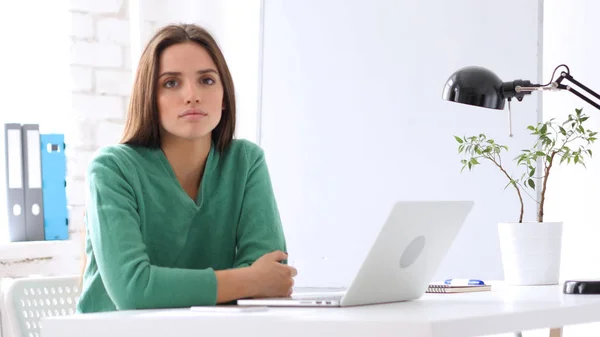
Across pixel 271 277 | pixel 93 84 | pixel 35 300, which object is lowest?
pixel 35 300

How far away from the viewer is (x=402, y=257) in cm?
137

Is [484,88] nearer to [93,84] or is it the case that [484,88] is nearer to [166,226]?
[166,226]

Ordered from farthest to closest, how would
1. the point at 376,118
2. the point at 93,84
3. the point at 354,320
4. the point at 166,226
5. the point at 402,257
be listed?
the point at 93,84 < the point at 376,118 < the point at 166,226 < the point at 402,257 < the point at 354,320

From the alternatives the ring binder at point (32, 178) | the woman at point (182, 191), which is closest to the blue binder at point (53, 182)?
the ring binder at point (32, 178)

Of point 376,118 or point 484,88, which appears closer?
point 484,88

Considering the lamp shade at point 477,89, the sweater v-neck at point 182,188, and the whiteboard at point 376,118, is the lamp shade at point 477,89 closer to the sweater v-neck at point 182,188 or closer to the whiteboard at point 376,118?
the sweater v-neck at point 182,188

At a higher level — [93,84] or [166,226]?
[93,84]

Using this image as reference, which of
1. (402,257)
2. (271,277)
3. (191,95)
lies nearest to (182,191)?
(191,95)

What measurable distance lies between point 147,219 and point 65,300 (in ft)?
1.14

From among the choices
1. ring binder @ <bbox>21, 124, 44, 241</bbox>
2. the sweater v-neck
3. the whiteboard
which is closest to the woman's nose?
the sweater v-neck

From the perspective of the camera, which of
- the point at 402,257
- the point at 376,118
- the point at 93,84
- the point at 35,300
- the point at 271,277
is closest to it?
the point at 402,257

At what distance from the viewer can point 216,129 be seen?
1915 mm

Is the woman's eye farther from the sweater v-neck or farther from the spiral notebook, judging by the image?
the spiral notebook

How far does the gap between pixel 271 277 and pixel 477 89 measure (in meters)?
0.66
